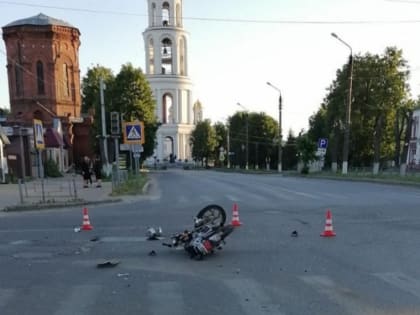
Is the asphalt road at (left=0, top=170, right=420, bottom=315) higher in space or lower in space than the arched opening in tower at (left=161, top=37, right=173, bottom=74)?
lower

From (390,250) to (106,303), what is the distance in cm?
494

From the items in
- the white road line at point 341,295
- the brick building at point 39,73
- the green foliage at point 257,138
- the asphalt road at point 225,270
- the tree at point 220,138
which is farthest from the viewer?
the tree at point 220,138

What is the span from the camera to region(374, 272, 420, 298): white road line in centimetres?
487

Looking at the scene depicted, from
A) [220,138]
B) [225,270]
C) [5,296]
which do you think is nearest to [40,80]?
[5,296]

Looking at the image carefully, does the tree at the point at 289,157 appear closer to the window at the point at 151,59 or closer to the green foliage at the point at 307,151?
the green foliage at the point at 307,151

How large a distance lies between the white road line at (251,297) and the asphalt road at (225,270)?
0.04ft

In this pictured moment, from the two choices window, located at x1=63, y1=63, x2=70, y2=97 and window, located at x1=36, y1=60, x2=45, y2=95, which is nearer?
window, located at x1=36, y1=60, x2=45, y2=95

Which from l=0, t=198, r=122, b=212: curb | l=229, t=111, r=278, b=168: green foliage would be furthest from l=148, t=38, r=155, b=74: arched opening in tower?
l=0, t=198, r=122, b=212: curb

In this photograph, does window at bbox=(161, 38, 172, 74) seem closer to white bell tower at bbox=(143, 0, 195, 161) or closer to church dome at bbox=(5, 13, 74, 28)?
white bell tower at bbox=(143, 0, 195, 161)

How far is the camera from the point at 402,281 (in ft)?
17.0

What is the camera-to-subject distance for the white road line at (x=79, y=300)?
170 inches

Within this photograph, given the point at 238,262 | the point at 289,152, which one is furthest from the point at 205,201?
the point at 289,152

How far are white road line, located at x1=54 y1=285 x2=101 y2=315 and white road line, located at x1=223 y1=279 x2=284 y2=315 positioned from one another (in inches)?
68.1

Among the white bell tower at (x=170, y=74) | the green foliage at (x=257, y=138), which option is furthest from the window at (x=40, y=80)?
the white bell tower at (x=170, y=74)
